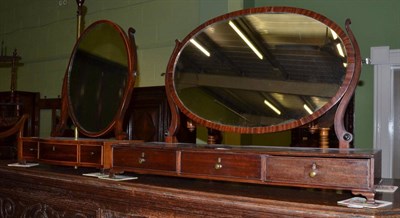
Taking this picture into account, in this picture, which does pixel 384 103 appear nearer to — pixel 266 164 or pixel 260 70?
pixel 260 70

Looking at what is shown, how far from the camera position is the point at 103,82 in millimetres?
2275

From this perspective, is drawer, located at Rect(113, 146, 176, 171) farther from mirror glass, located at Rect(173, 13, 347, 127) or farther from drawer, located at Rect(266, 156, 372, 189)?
drawer, located at Rect(266, 156, 372, 189)

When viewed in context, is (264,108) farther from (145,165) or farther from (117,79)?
(117,79)

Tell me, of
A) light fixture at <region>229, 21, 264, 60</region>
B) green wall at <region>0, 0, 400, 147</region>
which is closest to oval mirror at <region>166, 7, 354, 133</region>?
light fixture at <region>229, 21, 264, 60</region>

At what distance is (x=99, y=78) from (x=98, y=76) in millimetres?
18

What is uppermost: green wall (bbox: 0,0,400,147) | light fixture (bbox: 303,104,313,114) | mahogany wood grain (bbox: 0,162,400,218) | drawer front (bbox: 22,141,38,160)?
green wall (bbox: 0,0,400,147)

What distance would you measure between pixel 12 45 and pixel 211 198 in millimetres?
5256

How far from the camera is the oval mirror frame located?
213 cm

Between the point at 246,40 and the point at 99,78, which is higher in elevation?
the point at 246,40

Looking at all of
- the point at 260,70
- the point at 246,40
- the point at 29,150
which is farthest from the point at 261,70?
the point at 29,150

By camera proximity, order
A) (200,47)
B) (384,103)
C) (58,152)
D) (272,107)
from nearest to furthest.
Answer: (272,107) < (200,47) < (58,152) < (384,103)

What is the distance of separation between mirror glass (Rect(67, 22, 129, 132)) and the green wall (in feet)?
4.90

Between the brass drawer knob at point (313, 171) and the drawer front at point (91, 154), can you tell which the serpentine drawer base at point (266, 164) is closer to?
the brass drawer knob at point (313, 171)

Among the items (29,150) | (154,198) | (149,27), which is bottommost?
(154,198)
